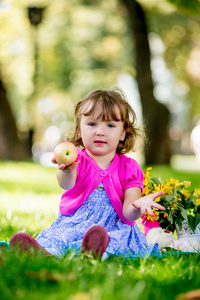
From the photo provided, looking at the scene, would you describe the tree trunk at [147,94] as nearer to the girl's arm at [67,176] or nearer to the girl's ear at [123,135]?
the girl's ear at [123,135]

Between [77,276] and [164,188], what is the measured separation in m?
1.70

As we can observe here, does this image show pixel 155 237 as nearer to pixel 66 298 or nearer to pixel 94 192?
pixel 94 192

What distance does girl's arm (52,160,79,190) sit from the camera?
278 cm

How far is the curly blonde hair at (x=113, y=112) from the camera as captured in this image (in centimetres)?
309

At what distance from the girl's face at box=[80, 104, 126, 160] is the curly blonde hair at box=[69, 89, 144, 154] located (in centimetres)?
3

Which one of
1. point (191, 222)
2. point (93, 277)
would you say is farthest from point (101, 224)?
point (93, 277)

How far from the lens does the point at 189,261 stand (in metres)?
2.65

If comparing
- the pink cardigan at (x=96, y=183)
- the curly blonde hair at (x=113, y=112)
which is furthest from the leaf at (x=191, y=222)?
the curly blonde hair at (x=113, y=112)

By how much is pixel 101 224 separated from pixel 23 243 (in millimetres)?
679

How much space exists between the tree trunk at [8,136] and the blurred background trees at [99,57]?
1.4 inches

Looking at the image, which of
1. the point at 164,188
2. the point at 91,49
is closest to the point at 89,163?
the point at 164,188

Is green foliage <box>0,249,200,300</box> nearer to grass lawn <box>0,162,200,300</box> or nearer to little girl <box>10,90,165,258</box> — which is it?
grass lawn <box>0,162,200,300</box>

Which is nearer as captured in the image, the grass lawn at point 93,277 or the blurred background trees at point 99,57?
the grass lawn at point 93,277

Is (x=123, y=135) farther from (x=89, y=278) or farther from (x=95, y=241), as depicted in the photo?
(x=89, y=278)
